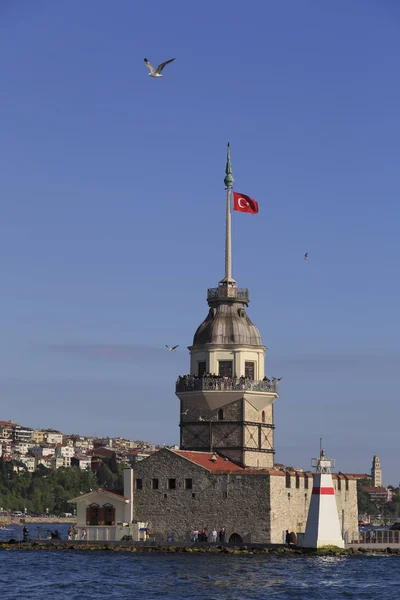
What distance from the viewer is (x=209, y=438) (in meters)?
82.3

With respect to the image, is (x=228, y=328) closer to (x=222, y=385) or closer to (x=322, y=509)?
(x=222, y=385)

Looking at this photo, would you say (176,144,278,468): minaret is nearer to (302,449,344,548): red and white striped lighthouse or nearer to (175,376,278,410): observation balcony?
(175,376,278,410): observation balcony

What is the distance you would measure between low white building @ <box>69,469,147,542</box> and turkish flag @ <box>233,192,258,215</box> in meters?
16.7

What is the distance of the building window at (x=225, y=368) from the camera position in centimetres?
8319

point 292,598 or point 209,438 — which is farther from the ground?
point 209,438

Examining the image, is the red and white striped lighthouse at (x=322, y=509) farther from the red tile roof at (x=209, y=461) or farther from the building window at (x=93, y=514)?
the building window at (x=93, y=514)

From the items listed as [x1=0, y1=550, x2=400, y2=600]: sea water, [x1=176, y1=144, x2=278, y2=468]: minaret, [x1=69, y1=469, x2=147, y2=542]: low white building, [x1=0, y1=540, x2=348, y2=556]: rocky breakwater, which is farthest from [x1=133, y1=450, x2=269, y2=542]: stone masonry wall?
[x1=176, y1=144, x2=278, y2=468]: minaret

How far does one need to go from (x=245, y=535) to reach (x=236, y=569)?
29.8ft

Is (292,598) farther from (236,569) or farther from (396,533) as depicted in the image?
(396,533)

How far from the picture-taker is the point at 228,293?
8462cm

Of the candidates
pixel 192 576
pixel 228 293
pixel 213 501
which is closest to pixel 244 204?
pixel 228 293

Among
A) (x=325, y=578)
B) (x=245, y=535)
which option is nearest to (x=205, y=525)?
(x=245, y=535)

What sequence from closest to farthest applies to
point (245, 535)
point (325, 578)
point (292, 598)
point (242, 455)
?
point (292, 598) → point (325, 578) → point (245, 535) → point (242, 455)

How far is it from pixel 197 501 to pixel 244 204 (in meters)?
17.8
